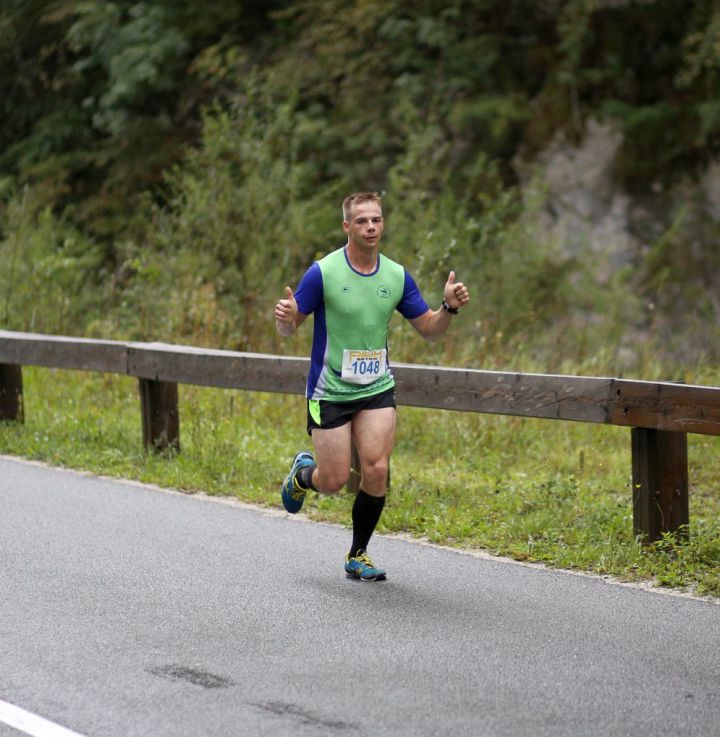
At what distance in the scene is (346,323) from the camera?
276 inches

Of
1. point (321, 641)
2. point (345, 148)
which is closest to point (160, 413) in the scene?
point (321, 641)

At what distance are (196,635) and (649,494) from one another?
2.89 m

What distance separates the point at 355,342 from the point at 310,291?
34 cm

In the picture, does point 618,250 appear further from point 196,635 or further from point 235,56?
point 196,635

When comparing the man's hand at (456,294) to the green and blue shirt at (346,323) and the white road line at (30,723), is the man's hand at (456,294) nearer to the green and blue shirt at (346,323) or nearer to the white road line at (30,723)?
the green and blue shirt at (346,323)

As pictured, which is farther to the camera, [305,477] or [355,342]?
[305,477]

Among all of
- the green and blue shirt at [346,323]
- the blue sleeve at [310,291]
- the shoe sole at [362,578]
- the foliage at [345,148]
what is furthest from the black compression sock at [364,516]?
the foliage at [345,148]

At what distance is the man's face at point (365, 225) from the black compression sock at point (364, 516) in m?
1.32

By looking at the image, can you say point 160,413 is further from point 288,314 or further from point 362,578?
point 288,314

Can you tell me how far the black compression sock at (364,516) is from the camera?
7.29 meters

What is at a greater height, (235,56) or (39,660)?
(235,56)

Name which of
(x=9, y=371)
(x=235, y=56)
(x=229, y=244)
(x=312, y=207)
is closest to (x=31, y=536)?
A: (x=9, y=371)

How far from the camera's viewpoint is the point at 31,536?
27.5ft

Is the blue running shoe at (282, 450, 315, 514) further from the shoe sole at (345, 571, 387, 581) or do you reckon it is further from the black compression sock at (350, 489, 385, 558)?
the shoe sole at (345, 571, 387, 581)
